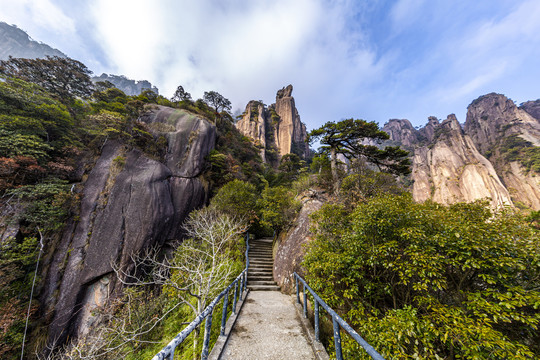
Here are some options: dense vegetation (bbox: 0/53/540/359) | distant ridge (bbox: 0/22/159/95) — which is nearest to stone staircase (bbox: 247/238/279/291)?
dense vegetation (bbox: 0/53/540/359)

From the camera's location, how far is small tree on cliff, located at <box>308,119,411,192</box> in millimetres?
11133

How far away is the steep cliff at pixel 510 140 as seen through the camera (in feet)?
87.4

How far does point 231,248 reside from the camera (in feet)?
29.9

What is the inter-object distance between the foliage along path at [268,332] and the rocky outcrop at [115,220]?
8606mm

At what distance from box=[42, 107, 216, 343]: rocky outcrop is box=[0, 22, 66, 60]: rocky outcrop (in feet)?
398

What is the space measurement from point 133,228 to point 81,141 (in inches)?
358

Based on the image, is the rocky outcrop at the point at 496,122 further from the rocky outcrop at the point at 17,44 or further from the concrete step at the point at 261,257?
the rocky outcrop at the point at 17,44

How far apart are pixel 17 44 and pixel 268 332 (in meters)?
148

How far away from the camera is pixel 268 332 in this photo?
3.94 metres

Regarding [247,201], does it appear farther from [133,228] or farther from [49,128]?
[49,128]

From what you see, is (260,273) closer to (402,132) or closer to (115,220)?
(115,220)

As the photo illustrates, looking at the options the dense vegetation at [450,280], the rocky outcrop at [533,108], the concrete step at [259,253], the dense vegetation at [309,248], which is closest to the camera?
the dense vegetation at [450,280]

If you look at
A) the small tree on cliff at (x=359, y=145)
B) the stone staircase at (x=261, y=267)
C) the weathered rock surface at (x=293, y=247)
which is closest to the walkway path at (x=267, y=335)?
the weathered rock surface at (x=293, y=247)

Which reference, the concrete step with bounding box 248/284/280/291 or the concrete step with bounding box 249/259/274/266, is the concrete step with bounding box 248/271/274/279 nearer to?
the concrete step with bounding box 249/259/274/266
